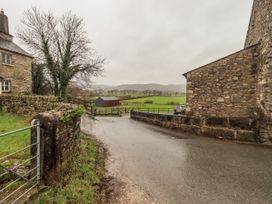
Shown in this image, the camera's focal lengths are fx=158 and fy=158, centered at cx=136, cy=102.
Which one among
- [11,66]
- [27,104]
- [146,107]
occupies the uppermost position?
[11,66]

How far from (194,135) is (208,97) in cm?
223

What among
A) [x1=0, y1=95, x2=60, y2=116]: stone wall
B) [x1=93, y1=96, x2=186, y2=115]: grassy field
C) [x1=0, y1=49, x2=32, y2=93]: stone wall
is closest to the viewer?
[x1=0, y1=95, x2=60, y2=116]: stone wall

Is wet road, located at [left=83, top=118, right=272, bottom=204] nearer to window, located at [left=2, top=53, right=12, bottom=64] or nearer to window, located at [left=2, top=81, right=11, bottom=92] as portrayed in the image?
window, located at [left=2, top=81, right=11, bottom=92]

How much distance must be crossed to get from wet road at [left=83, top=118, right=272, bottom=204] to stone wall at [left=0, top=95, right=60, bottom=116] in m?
5.13

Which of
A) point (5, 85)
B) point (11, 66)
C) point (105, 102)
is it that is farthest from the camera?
point (105, 102)

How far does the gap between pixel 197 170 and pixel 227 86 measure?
5.43 m

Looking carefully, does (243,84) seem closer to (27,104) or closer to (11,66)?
(27,104)

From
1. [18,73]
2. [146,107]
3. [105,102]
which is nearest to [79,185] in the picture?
[18,73]

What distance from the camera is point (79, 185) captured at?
3.31 meters

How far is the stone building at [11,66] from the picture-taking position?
16094 mm

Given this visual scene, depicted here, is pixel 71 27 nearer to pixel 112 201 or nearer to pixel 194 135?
pixel 194 135

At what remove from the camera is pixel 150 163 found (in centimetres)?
481

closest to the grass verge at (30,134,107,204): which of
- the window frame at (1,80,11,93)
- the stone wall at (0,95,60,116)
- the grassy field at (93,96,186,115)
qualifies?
the stone wall at (0,95,60,116)

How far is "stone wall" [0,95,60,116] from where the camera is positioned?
935 cm
